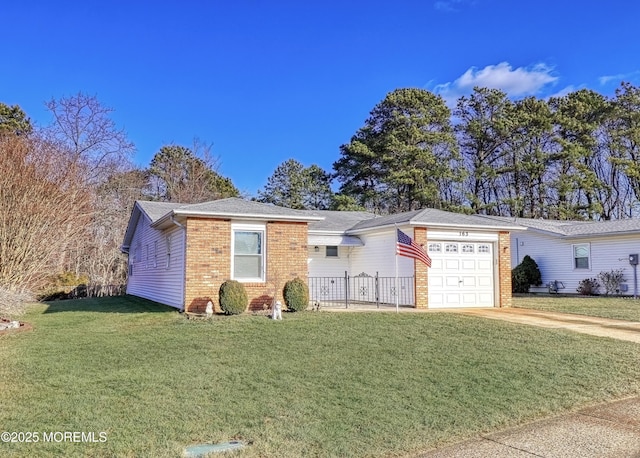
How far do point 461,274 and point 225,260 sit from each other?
304 inches

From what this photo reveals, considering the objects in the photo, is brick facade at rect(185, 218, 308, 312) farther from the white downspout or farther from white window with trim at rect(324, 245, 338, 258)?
white window with trim at rect(324, 245, 338, 258)

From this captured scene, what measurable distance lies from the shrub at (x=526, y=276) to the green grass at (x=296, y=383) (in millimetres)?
14267

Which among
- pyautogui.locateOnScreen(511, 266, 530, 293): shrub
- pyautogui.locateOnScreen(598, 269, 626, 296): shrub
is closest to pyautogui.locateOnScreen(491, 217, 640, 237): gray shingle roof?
pyautogui.locateOnScreen(598, 269, 626, 296): shrub

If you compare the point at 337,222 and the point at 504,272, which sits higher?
the point at 337,222

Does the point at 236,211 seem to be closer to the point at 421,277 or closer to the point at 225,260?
the point at 225,260

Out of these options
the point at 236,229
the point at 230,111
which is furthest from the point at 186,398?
the point at 230,111

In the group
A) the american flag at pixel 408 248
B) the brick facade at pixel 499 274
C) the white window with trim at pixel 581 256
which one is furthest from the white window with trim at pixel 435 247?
the white window with trim at pixel 581 256

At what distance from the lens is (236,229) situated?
1354cm

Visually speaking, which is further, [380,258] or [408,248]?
[380,258]

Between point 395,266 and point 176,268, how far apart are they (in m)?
6.91

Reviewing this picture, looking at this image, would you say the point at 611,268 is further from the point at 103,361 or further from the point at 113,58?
the point at 113,58

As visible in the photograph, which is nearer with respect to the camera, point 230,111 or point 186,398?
point 186,398

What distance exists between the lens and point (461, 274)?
15914mm

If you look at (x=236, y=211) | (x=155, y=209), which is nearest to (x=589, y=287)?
(x=236, y=211)
